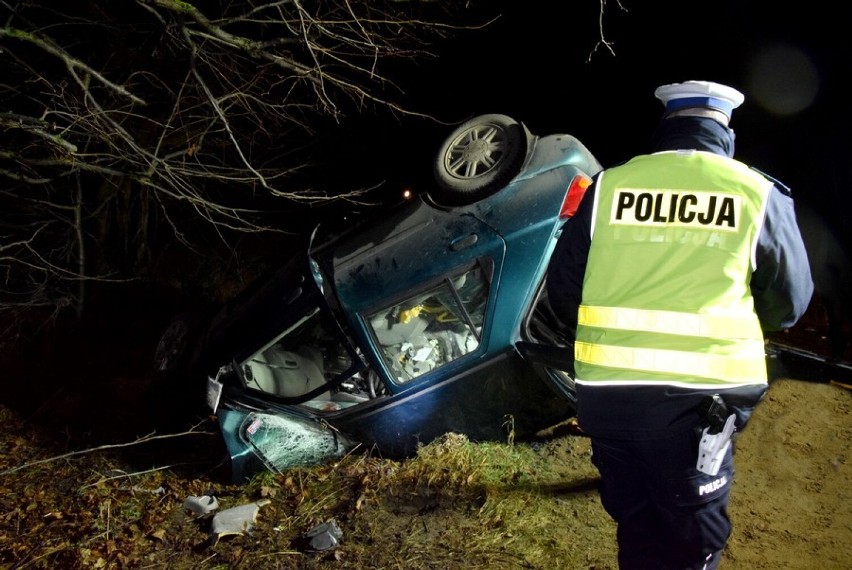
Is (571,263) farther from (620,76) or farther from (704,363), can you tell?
(620,76)

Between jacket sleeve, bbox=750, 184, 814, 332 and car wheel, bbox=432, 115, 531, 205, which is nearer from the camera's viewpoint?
jacket sleeve, bbox=750, 184, 814, 332

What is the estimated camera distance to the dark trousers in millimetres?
1756

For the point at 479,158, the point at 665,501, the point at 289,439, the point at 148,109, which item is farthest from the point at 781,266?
the point at 148,109

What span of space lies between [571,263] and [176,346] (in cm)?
350

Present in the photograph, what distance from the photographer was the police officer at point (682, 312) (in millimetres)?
1685

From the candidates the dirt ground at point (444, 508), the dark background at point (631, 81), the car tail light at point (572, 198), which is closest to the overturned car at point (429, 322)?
the car tail light at point (572, 198)

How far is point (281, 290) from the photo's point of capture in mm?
3486

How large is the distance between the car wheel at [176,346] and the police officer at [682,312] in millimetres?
3262

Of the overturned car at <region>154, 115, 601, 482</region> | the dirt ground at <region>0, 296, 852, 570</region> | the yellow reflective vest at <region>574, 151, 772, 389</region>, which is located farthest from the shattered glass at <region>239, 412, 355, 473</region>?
the yellow reflective vest at <region>574, 151, 772, 389</region>

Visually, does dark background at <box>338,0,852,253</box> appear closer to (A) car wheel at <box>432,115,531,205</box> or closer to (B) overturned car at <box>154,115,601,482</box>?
(A) car wheel at <box>432,115,531,205</box>

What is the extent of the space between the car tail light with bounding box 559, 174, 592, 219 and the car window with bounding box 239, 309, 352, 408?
1806 millimetres

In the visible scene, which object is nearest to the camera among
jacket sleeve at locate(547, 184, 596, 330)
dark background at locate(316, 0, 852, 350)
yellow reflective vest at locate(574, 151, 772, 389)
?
yellow reflective vest at locate(574, 151, 772, 389)

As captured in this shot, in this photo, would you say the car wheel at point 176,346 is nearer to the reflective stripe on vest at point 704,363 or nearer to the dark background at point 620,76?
the reflective stripe on vest at point 704,363

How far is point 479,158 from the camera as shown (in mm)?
3301
